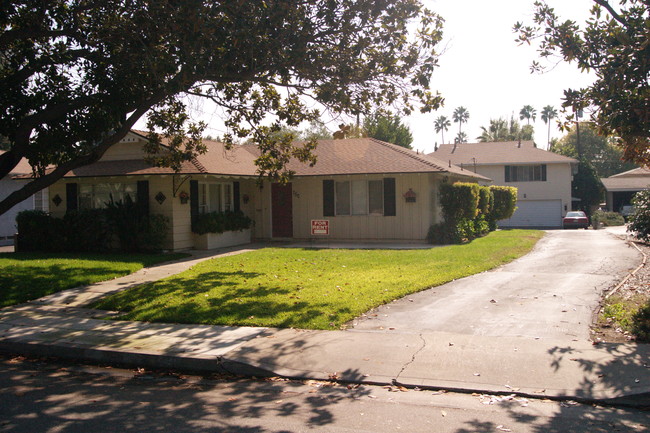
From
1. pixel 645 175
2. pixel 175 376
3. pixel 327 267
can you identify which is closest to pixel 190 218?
pixel 327 267

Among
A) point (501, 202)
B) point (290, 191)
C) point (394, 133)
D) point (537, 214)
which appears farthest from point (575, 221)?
point (290, 191)

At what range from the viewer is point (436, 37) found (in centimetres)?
1202

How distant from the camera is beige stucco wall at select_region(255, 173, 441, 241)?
21344mm

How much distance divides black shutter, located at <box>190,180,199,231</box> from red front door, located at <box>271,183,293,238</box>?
4271 millimetres

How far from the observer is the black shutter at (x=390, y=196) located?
21484 millimetres

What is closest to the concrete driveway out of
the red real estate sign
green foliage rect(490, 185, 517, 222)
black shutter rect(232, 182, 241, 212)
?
the red real estate sign

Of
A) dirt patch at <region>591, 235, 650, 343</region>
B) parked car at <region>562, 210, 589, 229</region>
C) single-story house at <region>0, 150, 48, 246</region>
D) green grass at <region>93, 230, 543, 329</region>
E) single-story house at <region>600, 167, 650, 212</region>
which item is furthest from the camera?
single-story house at <region>600, 167, 650, 212</region>

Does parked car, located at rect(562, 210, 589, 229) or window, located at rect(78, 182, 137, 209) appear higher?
window, located at rect(78, 182, 137, 209)

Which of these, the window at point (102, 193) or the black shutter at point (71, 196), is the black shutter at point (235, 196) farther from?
the black shutter at point (71, 196)

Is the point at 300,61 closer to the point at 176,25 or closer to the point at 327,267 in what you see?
the point at 176,25

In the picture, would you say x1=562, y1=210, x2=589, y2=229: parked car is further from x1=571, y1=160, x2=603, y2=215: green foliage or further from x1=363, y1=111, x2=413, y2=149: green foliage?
x1=363, y1=111, x2=413, y2=149: green foliage

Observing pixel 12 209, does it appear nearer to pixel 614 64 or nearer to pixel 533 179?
pixel 614 64

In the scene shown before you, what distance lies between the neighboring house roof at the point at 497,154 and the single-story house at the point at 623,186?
8.81 m

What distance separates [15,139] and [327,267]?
790 cm
